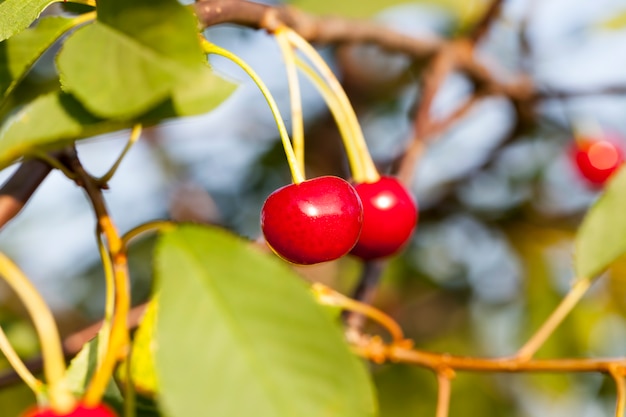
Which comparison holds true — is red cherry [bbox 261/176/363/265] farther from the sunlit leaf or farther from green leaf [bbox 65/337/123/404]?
the sunlit leaf

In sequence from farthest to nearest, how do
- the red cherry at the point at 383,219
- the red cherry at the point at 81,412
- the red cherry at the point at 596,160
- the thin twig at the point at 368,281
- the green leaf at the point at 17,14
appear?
1. the red cherry at the point at 596,160
2. the thin twig at the point at 368,281
3. the red cherry at the point at 383,219
4. the green leaf at the point at 17,14
5. the red cherry at the point at 81,412

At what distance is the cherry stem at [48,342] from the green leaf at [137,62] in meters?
0.10

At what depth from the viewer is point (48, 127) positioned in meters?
0.42

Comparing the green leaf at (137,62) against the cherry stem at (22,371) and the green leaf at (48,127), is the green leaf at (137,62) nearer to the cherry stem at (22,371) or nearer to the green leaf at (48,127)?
the green leaf at (48,127)

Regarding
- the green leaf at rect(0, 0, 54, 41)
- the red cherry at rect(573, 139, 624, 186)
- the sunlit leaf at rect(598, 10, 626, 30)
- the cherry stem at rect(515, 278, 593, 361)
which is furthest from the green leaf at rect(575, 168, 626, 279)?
the sunlit leaf at rect(598, 10, 626, 30)

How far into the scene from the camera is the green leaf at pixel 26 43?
50cm

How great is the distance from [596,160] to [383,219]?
1.01 metres

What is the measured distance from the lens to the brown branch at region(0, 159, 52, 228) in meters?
0.54

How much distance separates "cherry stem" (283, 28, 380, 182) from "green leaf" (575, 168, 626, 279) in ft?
0.74

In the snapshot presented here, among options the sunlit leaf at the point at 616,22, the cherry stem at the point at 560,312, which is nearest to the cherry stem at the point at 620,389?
the cherry stem at the point at 560,312

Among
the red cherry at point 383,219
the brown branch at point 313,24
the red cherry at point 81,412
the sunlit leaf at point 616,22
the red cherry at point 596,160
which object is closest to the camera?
the red cherry at point 81,412

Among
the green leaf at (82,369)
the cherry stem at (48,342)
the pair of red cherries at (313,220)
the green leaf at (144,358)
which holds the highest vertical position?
the pair of red cherries at (313,220)

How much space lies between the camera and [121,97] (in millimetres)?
386

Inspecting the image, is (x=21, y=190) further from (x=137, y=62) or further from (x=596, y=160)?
(x=596, y=160)
